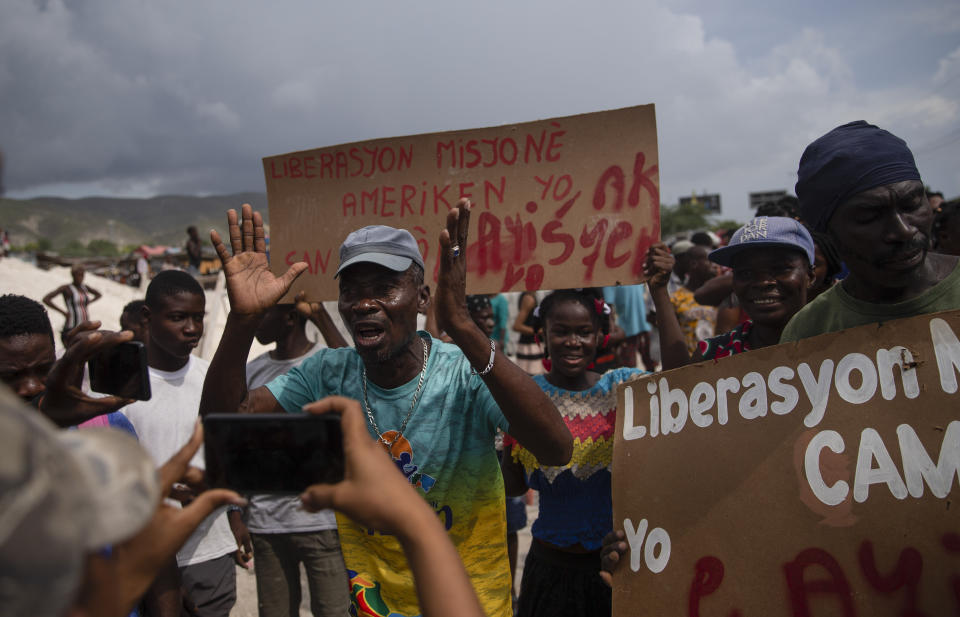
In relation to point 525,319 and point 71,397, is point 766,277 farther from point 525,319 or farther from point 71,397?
point 525,319

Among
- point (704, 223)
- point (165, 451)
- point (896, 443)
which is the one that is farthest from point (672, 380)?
point (704, 223)

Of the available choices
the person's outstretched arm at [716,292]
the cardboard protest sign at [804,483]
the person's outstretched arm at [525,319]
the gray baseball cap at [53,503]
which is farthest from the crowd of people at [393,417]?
the person's outstretched arm at [525,319]

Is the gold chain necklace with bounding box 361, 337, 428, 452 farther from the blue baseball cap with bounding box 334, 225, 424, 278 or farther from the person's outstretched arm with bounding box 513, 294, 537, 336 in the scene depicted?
the person's outstretched arm with bounding box 513, 294, 537, 336

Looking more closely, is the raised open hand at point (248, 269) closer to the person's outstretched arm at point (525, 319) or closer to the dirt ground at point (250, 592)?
the dirt ground at point (250, 592)

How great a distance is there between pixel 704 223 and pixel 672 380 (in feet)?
279

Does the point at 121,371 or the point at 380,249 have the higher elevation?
the point at 380,249

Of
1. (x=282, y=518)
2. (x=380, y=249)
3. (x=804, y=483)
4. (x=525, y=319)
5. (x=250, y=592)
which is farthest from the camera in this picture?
(x=525, y=319)

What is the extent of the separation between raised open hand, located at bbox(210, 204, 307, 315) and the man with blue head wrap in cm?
173

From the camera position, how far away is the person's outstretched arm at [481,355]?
1.86 meters

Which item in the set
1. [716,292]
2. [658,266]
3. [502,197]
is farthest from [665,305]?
[716,292]

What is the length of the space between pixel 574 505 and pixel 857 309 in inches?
55.9

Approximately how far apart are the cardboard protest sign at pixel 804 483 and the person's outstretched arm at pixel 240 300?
1302 millimetres

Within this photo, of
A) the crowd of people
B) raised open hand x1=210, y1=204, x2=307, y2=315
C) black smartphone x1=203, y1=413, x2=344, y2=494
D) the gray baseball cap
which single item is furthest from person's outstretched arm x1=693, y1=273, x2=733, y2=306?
the gray baseball cap

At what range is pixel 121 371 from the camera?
1764 mm
